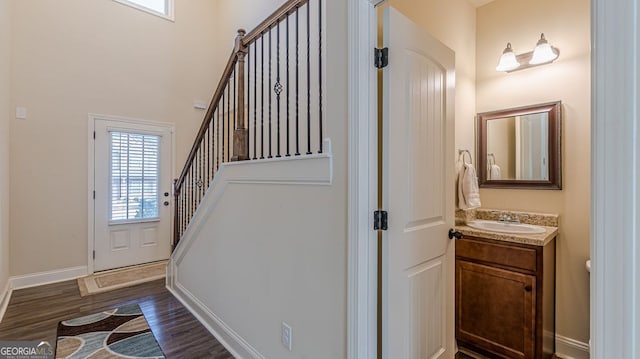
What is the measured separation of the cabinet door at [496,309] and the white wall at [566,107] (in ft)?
1.68

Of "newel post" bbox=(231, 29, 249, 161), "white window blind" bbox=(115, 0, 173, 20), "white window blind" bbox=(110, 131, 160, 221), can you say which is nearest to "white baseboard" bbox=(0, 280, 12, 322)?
"white window blind" bbox=(110, 131, 160, 221)

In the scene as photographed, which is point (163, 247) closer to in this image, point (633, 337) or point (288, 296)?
point (288, 296)

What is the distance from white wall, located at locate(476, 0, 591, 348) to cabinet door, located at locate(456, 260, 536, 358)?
0.51 m

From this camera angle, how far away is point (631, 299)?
0.66 m

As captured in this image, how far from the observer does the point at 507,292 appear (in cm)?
196

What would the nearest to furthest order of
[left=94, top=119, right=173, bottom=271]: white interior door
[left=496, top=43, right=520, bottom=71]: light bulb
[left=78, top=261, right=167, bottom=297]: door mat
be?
[left=496, top=43, right=520, bottom=71]: light bulb < [left=78, top=261, right=167, bottom=297]: door mat < [left=94, top=119, right=173, bottom=271]: white interior door

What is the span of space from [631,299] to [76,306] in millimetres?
4055

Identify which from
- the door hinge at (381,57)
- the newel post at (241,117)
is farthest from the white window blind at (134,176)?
the door hinge at (381,57)

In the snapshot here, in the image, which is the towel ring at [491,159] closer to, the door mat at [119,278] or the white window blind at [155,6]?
the door mat at [119,278]

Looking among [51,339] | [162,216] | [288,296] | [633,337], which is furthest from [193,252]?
[633,337]

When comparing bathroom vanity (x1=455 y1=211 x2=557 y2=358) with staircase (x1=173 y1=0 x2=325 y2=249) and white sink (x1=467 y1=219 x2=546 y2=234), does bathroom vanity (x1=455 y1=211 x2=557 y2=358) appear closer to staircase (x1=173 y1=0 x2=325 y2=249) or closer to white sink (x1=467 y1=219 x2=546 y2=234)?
white sink (x1=467 y1=219 x2=546 y2=234)

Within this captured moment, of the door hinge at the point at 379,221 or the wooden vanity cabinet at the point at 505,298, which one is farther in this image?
the wooden vanity cabinet at the point at 505,298

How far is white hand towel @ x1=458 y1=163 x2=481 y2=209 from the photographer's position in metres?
2.36

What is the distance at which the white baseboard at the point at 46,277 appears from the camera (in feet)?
11.4
